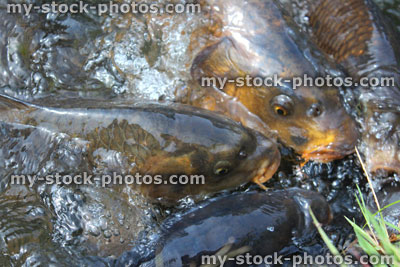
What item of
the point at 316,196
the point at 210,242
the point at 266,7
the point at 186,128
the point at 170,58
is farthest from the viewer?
the point at 170,58

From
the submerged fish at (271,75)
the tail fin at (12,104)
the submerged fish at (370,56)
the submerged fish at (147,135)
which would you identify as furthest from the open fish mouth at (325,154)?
the tail fin at (12,104)

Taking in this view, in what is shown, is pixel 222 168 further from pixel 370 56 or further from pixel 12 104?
pixel 370 56

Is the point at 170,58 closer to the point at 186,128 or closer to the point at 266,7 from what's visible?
the point at 266,7

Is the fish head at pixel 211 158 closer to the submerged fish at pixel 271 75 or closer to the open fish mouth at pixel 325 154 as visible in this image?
the submerged fish at pixel 271 75

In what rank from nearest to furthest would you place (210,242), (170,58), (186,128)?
(210,242), (186,128), (170,58)

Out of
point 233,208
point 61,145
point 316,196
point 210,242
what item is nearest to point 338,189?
point 316,196

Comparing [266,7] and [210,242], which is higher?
[266,7]

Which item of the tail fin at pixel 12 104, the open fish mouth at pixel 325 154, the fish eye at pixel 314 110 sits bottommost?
the open fish mouth at pixel 325 154
